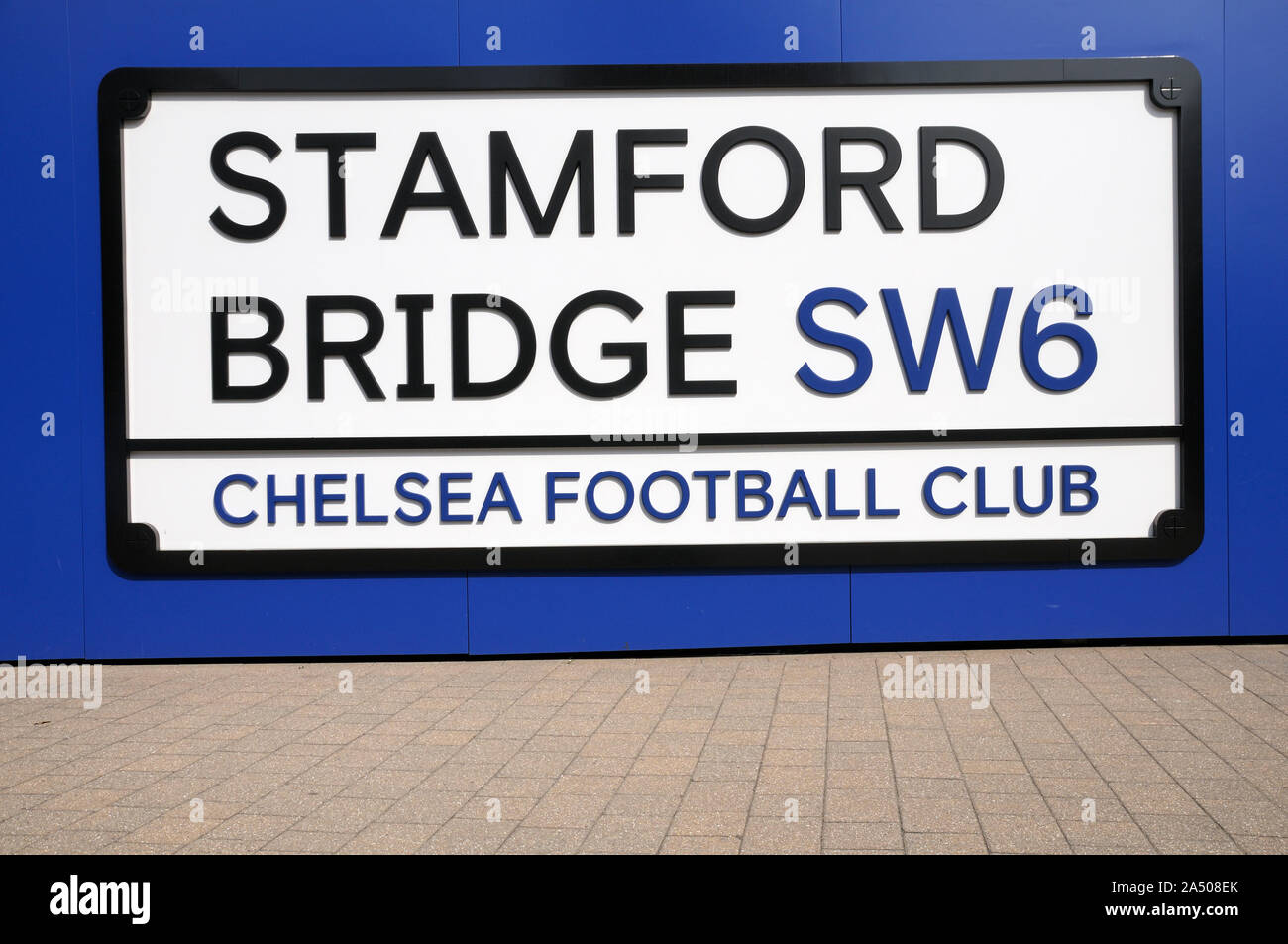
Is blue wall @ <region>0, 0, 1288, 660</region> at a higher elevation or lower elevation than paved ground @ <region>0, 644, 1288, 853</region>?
higher

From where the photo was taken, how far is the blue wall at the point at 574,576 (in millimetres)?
6844

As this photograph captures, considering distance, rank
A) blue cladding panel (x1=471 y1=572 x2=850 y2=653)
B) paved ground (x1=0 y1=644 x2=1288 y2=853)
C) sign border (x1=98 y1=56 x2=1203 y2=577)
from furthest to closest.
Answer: blue cladding panel (x1=471 y1=572 x2=850 y2=653) → sign border (x1=98 y1=56 x2=1203 y2=577) → paved ground (x1=0 y1=644 x2=1288 y2=853)

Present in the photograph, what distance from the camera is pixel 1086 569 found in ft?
22.9

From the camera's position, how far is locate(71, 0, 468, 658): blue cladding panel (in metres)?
6.85

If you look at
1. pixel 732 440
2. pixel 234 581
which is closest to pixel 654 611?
pixel 732 440

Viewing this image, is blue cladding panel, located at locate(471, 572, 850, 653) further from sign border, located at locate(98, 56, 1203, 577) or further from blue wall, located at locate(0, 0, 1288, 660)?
sign border, located at locate(98, 56, 1203, 577)

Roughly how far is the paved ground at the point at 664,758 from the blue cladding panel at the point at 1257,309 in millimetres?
508

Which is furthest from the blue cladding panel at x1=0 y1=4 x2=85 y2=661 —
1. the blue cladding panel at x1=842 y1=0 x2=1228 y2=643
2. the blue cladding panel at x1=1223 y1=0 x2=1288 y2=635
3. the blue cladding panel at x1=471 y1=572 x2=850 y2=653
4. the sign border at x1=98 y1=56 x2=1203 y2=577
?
the blue cladding panel at x1=1223 y1=0 x2=1288 y2=635

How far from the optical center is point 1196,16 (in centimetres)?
688

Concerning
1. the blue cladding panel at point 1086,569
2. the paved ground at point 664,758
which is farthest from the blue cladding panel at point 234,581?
the blue cladding panel at point 1086,569

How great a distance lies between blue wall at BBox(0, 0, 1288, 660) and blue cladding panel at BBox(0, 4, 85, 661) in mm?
13

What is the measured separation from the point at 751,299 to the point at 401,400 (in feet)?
7.39

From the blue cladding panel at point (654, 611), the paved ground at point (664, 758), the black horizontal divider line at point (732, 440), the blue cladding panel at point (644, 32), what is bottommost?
the paved ground at point (664, 758)

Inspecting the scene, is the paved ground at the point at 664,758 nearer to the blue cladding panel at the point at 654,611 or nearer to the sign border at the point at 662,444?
the blue cladding panel at the point at 654,611
